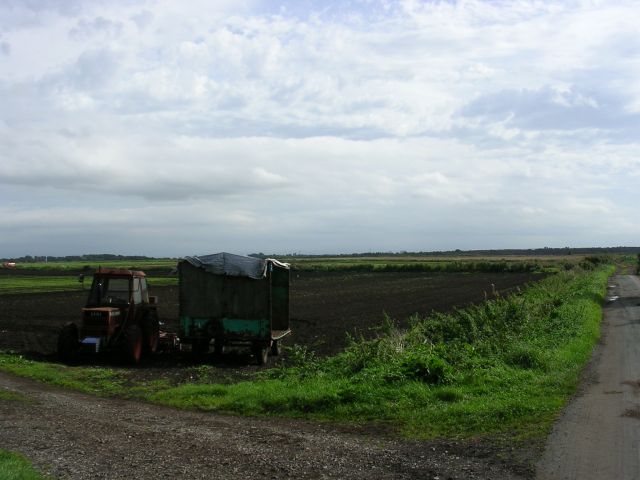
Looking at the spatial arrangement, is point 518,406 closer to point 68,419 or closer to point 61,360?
point 68,419

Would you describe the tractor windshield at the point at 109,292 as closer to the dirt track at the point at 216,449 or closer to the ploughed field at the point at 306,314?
the ploughed field at the point at 306,314

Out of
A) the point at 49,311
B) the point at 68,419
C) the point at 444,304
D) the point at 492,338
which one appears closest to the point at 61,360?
the point at 68,419

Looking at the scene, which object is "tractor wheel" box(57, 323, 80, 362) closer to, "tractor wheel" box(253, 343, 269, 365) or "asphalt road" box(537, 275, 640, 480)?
"tractor wheel" box(253, 343, 269, 365)

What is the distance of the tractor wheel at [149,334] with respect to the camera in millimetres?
17781

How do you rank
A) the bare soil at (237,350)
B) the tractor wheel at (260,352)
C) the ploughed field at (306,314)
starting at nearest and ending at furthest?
the bare soil at (237,350) → the tractor wheel at (260,352) → the ploughed field at (306,314)

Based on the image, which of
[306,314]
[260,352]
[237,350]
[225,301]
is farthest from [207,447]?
[306,314]

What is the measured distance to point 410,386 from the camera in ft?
37.7

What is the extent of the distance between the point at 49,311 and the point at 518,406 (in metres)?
28.4

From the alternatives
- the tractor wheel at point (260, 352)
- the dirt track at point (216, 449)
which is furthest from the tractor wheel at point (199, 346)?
the dirt track at point (216, 449)

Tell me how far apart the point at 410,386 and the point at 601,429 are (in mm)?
3353

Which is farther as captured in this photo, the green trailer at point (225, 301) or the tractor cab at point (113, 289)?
the tractor cab at point (113, 289)

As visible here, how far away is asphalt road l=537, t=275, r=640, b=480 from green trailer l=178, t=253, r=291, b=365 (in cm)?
826

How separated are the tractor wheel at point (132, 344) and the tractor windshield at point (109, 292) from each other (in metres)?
1.05

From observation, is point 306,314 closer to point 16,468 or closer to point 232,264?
point 232,264
